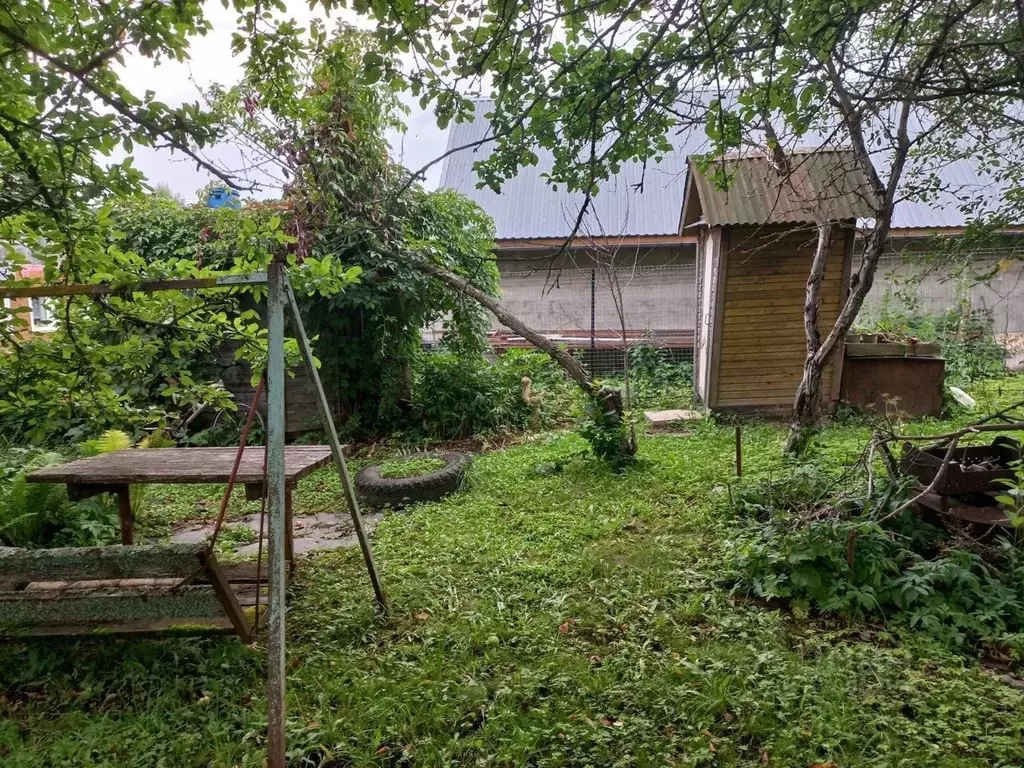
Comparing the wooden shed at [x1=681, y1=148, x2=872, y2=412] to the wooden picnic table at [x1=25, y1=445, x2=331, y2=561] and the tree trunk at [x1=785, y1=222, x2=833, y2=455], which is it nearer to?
the tree trunk at [x1=785, y1=222, x2=833, y2=455]

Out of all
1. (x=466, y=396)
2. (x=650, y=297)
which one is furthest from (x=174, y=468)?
(x=650, y=297)

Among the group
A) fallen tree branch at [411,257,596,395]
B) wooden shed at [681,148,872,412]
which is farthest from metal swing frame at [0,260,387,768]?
wooden shed at [681,148,872,412]

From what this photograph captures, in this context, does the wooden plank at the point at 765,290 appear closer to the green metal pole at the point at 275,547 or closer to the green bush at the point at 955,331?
the green bush at the point at 955,331

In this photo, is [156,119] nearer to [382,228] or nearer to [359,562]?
[359,562]

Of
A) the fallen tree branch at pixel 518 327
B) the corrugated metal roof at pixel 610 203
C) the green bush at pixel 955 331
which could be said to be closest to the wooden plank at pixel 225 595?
the fallen tree branch at pixel 518 327

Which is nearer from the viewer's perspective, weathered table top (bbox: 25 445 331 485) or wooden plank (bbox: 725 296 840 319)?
weathered table top (bbox: 25 445 331 485)

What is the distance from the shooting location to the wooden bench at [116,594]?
2689 millimetres

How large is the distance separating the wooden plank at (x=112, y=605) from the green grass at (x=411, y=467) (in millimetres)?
3031

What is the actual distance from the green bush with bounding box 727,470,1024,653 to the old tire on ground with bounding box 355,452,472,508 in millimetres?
2708

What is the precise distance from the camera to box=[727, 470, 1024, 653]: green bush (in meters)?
3.20

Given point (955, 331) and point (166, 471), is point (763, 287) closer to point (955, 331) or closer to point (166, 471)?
point (955, 331)

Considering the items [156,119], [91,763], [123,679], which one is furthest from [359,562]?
[156,119]

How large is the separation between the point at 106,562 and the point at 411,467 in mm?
3429

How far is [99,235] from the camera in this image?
281cm
